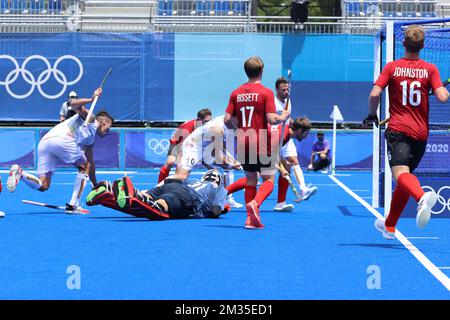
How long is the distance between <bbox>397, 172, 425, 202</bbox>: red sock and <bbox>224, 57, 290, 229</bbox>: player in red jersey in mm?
2095

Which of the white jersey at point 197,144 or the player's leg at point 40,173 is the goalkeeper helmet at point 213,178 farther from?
the player's leg at point 40,173

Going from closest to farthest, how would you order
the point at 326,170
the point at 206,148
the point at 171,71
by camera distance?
the point at 206,148 → the point at 326,170 → the point at 171,71

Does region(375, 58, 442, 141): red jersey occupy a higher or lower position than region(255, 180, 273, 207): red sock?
higher

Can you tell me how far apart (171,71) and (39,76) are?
11.5 feet

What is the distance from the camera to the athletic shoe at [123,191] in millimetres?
11547

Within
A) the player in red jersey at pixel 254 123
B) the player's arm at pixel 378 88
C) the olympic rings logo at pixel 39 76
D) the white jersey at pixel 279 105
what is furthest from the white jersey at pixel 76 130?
the olympic rings logo at pixel 39 76

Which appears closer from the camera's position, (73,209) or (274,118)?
(274,118)

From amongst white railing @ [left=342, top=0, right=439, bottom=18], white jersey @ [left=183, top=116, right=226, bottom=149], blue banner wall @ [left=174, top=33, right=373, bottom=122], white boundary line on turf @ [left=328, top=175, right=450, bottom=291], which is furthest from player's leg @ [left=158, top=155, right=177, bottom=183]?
white railing @ [left=342, top=0, right=439, bottom=18]

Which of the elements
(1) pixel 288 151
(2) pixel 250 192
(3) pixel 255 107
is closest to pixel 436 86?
(3) pixel 255 107

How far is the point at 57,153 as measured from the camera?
13.5 meters

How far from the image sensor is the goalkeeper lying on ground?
11633 millimetres

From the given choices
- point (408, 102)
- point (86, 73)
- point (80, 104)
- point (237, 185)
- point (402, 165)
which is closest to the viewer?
point (402, 165)

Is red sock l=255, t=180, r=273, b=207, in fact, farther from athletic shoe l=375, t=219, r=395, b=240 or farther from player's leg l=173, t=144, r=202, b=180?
player's leg l=173, t=144, r=202, b=180

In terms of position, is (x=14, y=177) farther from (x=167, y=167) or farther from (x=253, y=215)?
(x=253, y=215)
